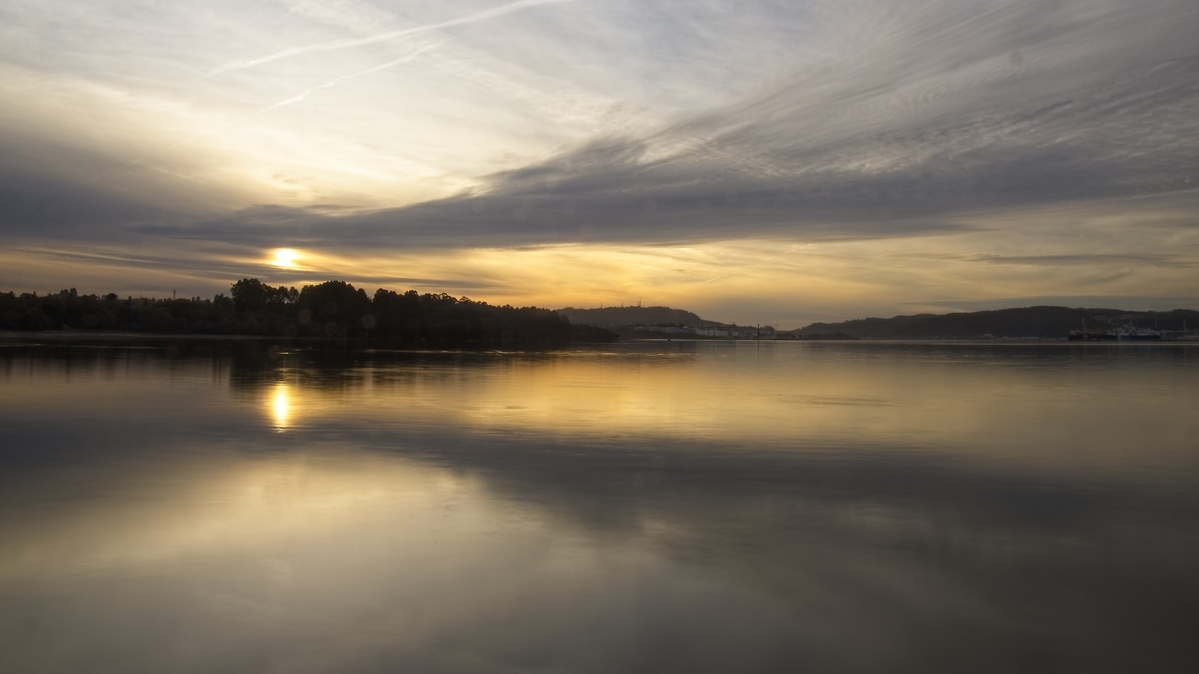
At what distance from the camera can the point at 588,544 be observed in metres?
8.70

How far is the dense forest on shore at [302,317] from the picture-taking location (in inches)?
3637

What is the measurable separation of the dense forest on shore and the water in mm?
75246

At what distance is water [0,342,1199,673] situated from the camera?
6.13 metres

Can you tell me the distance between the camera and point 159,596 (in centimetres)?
695

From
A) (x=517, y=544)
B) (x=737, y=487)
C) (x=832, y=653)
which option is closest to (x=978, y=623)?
(x=832, y=653)

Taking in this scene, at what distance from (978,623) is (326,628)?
16.8ft

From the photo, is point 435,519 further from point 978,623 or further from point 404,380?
point 404,380

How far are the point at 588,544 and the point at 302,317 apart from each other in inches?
4747

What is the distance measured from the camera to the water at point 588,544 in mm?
6129

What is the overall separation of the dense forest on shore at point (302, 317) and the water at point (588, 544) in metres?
75.2

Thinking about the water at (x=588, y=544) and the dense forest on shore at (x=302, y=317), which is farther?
the dense forest on shore at (x=302, y=317)

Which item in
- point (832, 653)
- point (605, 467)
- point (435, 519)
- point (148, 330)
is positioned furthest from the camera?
point (148, 330)

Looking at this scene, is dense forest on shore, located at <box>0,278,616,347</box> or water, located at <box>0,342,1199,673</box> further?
dense forest on shore, located at <box>0,278,616,347</box>

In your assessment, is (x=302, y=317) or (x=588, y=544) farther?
(x=302, y=317)
